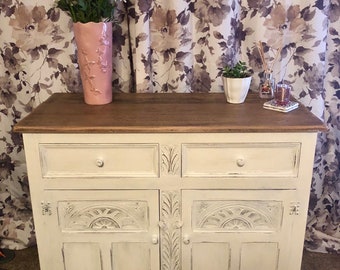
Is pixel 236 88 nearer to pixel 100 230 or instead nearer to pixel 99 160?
pixel 99 160

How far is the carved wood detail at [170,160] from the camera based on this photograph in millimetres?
1262

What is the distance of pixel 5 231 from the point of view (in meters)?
1.90

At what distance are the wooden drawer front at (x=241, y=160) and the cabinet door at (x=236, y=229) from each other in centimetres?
7

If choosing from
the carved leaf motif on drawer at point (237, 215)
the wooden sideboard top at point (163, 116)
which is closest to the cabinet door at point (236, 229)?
the carved leaf motif on drawer at point (237, 215)

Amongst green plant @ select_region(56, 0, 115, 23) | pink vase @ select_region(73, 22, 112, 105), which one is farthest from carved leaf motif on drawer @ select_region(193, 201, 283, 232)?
green plant @ select_region(56, 0, 115, 23)

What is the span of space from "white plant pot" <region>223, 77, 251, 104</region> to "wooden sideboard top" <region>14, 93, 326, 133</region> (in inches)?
1.1

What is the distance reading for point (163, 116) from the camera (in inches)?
52.7

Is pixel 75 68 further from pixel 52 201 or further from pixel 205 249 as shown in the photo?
pixel 205 249

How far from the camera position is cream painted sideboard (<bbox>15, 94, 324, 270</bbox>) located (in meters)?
1.25

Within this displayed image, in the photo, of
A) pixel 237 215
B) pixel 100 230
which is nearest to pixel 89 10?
pixel 100 230

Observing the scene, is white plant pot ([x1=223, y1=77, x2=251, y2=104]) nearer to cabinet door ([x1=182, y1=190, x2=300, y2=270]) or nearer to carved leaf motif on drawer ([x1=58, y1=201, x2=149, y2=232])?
cabinet door ([x1=182, y1=190, x2=300, y2=270])

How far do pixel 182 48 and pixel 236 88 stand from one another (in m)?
0.34

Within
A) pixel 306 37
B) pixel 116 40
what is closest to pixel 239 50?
pixel 306 37

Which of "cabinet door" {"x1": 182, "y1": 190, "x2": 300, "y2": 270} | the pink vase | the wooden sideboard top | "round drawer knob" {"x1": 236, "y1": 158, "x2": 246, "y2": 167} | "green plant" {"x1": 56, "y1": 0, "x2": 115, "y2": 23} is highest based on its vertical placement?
"green plant" {"x1": 56, "y1": 0, "x2": 115, "y2": 23}
